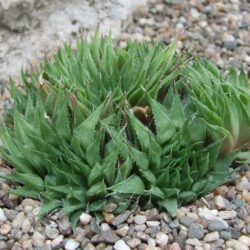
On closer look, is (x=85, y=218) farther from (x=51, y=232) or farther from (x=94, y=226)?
(x=51, y=232)

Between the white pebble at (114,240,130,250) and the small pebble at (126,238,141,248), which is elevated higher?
the white pebble at (114,240,130,250)

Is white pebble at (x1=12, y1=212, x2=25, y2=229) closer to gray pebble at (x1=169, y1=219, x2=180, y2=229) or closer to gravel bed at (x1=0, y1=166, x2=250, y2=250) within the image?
gravel bed at (x1=0, y1=166, x2=250, y2=250)

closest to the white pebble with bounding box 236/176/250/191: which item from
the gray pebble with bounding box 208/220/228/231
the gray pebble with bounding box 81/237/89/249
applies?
the gray pebble with bounding box 208/220/228/231

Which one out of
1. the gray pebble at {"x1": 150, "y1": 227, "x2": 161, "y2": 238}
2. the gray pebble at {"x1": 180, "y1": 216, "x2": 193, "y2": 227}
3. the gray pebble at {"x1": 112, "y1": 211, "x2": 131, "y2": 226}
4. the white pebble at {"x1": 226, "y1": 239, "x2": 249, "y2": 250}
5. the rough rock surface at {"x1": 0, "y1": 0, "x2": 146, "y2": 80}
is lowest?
the white pebble at {"x1": 226, "y1": 239, "x2": 249, "y2": 250}

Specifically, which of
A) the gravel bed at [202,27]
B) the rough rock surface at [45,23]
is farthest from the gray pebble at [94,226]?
the gravel bed at [202,27]

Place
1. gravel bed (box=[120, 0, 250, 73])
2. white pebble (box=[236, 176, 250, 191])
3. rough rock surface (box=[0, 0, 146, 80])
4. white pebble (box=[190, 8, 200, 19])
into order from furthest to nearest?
white pebble (box=[190, 8, 200, 19]) < gravel bed (box=[120, 0, 250, 73]) < rough rock surface (box=[0, 0, 146, 80]) < white pebble (box=[236, 176, 250, 191])

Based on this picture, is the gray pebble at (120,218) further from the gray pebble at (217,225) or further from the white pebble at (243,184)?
the white pebble at (243,184)

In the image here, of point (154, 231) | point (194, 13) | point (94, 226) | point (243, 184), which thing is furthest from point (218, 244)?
point (194, 13)
